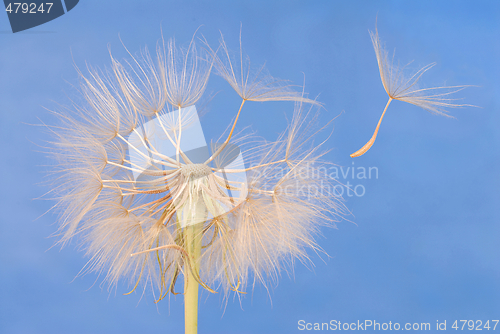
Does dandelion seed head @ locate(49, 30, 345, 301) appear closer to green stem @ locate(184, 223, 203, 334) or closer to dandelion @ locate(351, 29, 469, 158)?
green stem @ locate(184, 223, 203, 334)

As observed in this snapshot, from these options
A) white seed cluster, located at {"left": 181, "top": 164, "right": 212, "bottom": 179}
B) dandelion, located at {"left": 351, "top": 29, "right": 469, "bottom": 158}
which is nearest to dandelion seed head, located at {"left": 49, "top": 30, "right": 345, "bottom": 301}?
white seed cluster, located at {"left": 181, "top": 164, "right": 212, "bottom": 179}

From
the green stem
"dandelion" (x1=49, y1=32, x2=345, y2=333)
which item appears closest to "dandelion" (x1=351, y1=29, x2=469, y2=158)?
"dandelion" (x1=49, y1=32, x2=345, y2=333)

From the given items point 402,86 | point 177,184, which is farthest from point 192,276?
point 402,86

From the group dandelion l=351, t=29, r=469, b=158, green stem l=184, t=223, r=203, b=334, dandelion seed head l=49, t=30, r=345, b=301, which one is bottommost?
green stem l=184, t=223, r=203, b=334

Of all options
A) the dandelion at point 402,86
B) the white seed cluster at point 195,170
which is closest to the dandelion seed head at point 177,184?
the white seed cluster at point 195,170

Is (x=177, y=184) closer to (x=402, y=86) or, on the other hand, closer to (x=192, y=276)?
(x=192, y=276)

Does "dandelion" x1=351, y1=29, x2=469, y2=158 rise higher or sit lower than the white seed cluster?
higher

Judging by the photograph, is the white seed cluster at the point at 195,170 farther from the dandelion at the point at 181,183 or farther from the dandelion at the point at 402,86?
the dandelion at the point at 402,86
